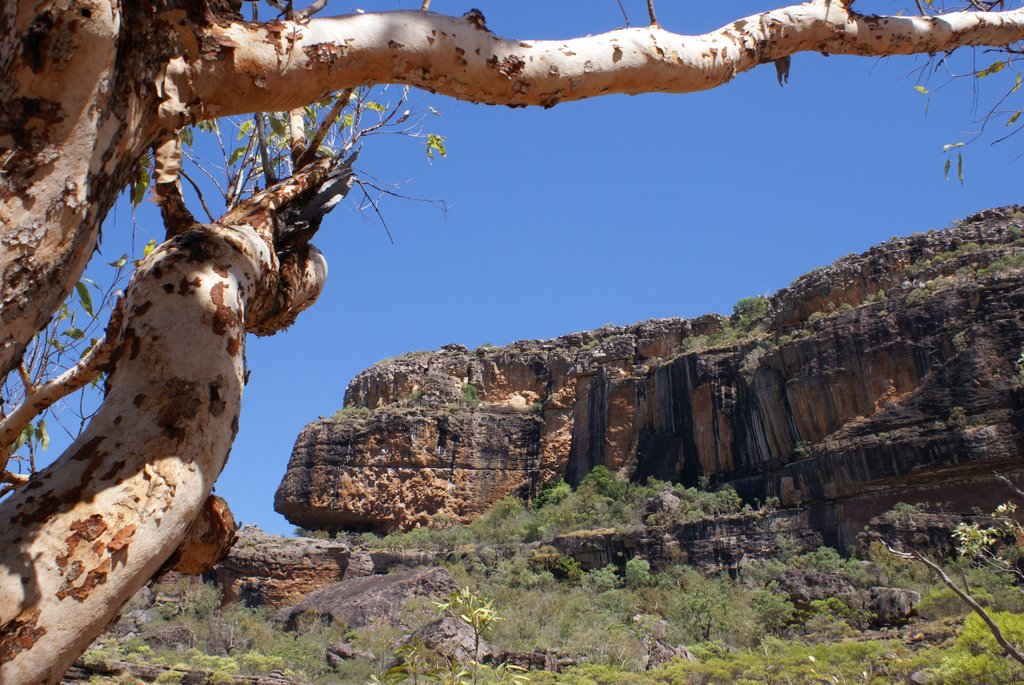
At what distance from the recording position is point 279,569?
106 ft

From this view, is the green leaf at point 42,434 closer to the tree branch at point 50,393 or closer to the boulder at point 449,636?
the tree branch at point 50,393

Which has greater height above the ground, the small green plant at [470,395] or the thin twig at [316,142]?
the small green plant at [470,395]

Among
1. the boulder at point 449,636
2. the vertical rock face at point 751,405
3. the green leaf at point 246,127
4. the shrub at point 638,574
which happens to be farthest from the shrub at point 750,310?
the green leaf at point 246,127

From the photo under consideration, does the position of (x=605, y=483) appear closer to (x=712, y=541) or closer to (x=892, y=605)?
(x=712, y=541)

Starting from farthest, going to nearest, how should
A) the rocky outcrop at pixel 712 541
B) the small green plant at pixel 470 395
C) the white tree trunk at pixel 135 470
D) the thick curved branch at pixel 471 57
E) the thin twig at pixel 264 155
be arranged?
the small green plant at pixel 470 395, the rocky outcrop at pixel 712 541, the thin twig at pixel 264 155, the thick curved branch at pixel 471 57, the white tree trunk at pixel 135 470

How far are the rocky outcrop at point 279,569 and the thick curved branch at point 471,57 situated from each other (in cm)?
3049

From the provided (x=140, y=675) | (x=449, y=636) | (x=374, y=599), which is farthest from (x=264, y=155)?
(x=374, y=599)

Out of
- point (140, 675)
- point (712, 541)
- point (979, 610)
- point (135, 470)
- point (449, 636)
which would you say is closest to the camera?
point (135, 470)

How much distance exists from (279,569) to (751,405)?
19383 mm

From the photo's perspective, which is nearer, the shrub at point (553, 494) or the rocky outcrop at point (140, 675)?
the rocky outcrop at point (140, 675)

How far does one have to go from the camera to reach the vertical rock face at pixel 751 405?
30.7 metres

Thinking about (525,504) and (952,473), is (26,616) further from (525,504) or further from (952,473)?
(525,504)

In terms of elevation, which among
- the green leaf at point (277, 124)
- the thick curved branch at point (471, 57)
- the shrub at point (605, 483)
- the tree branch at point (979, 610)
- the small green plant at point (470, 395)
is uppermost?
the small green plant at point (470, 395)

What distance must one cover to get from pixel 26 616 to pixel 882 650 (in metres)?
17.3
